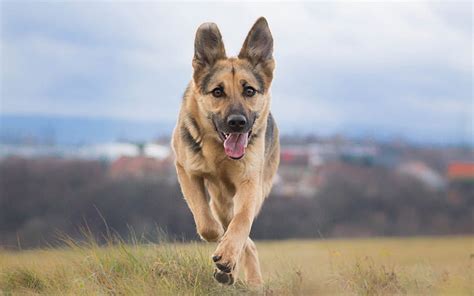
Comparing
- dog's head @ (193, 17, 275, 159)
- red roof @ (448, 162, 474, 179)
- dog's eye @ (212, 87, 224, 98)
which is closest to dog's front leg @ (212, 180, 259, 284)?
dog's head @ (193, 17, 275, 159)

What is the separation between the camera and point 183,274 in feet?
28.7

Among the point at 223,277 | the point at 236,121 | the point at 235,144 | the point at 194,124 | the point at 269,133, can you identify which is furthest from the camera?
the point at 269,133

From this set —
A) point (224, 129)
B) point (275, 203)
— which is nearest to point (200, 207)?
point (224, 129)

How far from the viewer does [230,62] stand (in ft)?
30.9

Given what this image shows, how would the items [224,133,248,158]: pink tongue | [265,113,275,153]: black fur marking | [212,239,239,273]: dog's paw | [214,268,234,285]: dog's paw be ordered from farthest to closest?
[265,113,275,153]: black fur marking → [224,133,248,158]: pink tongue → [214,268,234,285]: dog's paw → [212,239,239,273]: dog's paw

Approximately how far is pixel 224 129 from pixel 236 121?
206 mm

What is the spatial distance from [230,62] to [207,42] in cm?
39

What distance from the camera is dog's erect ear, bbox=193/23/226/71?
Result: 9.42 metres

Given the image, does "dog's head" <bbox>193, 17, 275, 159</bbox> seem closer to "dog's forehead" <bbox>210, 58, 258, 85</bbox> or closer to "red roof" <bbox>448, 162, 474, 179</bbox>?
"dog's forehead" <bbox>210, 58, 258, 85</bbox>

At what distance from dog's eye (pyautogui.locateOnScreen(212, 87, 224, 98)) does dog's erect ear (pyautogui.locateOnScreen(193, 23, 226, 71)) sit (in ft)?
1.57

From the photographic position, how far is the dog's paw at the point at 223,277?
8.09 metres

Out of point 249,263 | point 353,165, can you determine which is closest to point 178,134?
point 249,263

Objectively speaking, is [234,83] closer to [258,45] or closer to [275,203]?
[258,45]

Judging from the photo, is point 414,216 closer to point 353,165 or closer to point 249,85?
point 353,165
